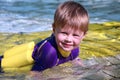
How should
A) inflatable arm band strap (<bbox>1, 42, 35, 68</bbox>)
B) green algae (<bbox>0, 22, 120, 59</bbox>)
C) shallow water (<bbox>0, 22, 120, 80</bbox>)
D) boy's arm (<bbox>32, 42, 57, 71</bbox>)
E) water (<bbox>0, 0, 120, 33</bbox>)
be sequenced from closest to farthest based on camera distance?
boy's arm (<bbox>32, 42, 57, 71</bbox>), shallow water (<bbox>0, 22, 120, 80</bbox>), inflatable arm band strap (<bbox>1, 42, 35, 68</bbox>), green algae (<bbox>0, 22, 120, 59</bbox>), water (<bbox>0, 0, 120, 33</bbox>)

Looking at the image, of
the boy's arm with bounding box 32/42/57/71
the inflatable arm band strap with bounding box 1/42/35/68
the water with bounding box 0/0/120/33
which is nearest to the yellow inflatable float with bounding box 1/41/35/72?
the inflatable arm band strap with bounding box 1/42/35/68

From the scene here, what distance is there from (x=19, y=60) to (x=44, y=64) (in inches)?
12.9

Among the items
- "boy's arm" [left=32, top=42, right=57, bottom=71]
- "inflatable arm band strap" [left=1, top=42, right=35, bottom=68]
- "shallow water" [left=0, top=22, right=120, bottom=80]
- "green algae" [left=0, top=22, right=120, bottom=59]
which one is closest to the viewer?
"boy's arm" [left=32, top=42, right=57, bottom=71]

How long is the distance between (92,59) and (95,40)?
0.82 meters

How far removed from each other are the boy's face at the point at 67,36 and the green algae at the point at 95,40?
32.7 inches

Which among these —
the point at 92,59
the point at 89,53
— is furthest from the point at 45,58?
the point at 89,53

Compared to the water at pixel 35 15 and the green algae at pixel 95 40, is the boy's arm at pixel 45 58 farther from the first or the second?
the water at pixel 35 15

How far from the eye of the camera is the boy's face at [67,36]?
2768 millimetres

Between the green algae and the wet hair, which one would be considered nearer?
the wet hair

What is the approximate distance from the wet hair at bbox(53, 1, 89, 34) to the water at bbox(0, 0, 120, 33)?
8.81ft

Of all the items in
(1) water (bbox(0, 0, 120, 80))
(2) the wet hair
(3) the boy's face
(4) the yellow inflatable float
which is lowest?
(1) water (bbox(0, 0, 120, 80))

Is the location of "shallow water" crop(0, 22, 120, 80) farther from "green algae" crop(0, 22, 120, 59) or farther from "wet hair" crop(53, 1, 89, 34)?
"wet hair" crop(53, 1, 89, 34)

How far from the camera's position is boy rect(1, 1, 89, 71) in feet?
9.06

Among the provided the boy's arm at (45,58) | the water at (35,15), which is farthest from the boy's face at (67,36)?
the water at (35,15)
